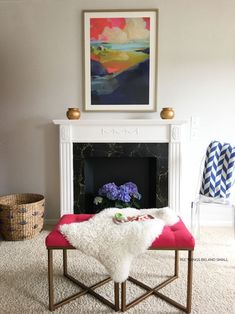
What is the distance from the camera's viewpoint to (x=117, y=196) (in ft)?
10.2

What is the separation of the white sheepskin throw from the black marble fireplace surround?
1.33 metres

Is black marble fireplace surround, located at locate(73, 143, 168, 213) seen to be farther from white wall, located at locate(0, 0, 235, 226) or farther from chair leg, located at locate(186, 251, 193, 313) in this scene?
chair leg, located at locate(186, 251, 193, 313)

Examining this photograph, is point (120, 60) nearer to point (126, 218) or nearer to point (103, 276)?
point (126, 218)

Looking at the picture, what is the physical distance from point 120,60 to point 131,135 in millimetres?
820

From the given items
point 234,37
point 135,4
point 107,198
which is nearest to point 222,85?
point 234,37

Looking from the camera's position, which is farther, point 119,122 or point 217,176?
point 119,122

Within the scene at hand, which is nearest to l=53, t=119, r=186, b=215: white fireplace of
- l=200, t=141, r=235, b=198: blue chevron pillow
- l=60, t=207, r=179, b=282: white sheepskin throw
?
l=200, t=141, r=235, b=198: blue chevron pillow

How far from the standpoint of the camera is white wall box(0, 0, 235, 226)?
3180mm

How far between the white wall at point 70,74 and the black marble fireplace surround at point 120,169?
0.32 m

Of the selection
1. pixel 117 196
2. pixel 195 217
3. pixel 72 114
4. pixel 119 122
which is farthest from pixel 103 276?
pixel 72 114

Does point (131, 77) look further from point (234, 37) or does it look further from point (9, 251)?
point (9, 251)

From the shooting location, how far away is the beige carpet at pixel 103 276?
1.86m

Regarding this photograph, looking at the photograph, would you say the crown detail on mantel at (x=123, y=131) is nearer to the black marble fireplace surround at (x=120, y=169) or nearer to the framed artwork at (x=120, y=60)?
the black marble fireplace surround at (x=120, y=169)

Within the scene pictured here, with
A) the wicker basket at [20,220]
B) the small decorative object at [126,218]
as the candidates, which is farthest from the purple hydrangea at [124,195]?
the small decorative object at [126,218]
